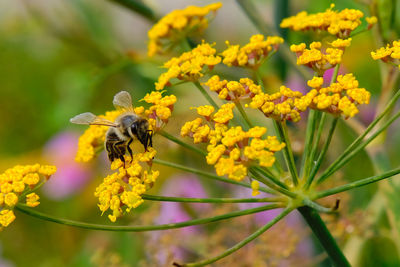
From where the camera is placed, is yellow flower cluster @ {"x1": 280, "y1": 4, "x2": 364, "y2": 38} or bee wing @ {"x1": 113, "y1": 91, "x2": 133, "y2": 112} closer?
yellow flower cluster @ {"x1": 280, "y1": 4, "x2": 364, "y2": 38}

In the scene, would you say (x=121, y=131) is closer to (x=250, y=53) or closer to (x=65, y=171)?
(x=250, y=53)

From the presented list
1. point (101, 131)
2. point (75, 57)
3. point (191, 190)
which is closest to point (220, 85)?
point (101, 131)

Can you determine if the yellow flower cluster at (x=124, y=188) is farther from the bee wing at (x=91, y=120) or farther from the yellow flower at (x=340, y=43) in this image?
the yellow flower at (x=340, y=43)

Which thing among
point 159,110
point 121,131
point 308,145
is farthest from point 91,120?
point 308,145

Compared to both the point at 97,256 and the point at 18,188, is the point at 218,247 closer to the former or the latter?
the point at 97,256

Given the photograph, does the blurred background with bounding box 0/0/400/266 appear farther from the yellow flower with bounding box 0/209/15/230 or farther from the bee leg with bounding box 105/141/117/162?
the yellow flower with bounding box 0/209/15/230

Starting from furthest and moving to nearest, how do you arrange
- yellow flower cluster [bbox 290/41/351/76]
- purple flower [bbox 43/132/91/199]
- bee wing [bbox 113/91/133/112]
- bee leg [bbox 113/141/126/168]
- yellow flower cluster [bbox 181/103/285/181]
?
1. purple flower [bbox 43/132/91/199]
2. bee wing [bbox 113/91/133/112]
3. bee leg [bbox 113/141/126/168]
4. yellow flower cluster [bbox 290/41/351/76]
5. yellow flower cluster [bbox 181/103/285/181]

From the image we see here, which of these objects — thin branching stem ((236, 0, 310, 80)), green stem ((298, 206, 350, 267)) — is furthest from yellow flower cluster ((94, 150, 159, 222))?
thin branching stem ((236, 0, 310, 80))

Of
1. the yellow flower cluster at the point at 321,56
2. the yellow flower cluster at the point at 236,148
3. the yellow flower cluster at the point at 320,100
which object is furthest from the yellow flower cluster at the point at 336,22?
the yellow flower cluster at the point at 236,148
